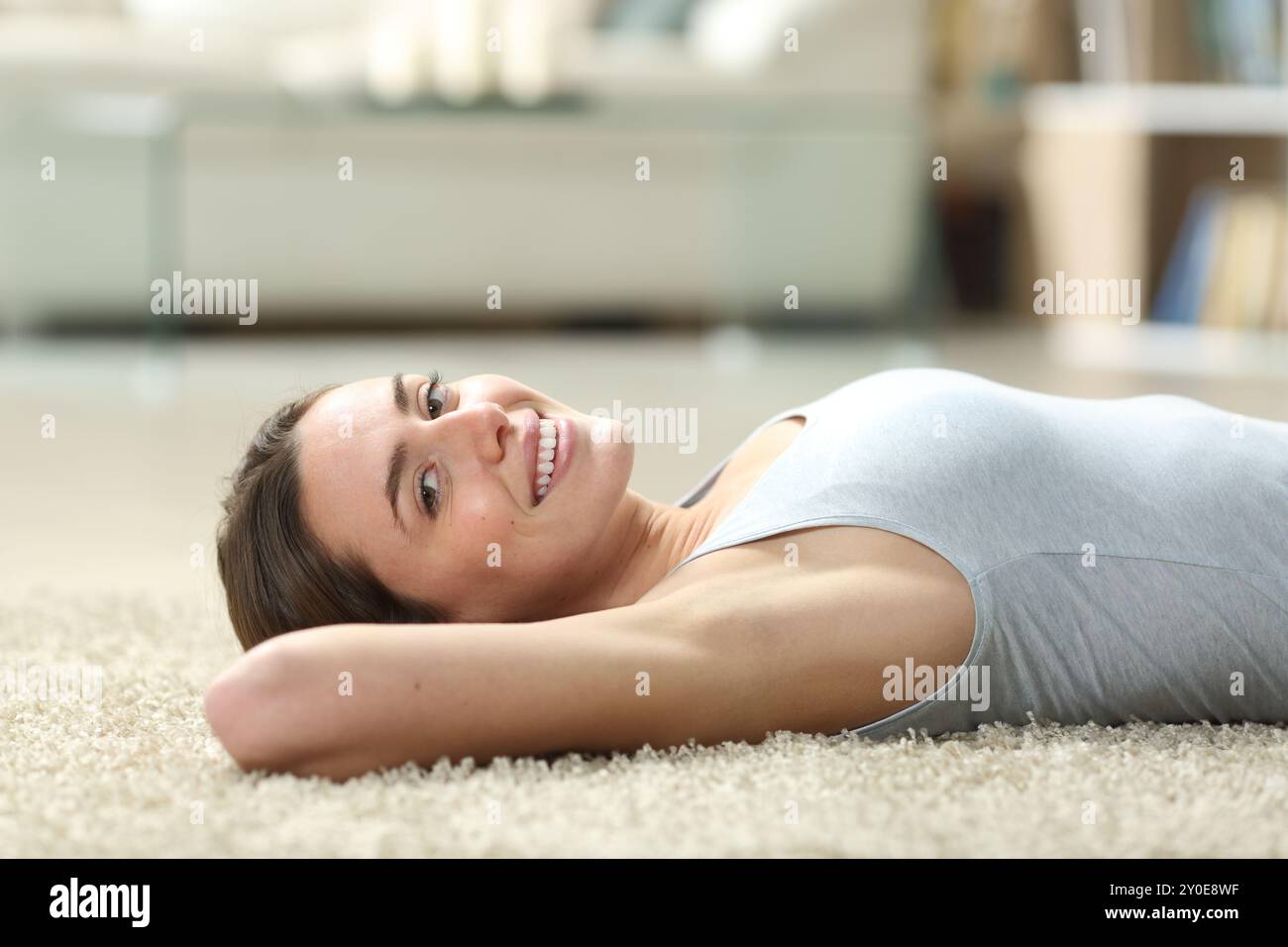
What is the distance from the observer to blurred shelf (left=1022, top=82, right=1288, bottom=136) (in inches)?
150

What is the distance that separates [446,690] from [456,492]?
0.59 feet

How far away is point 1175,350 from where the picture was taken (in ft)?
12.2

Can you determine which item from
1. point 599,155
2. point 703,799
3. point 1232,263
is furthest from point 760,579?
point 599,155

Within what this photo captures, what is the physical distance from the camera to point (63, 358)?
396cm

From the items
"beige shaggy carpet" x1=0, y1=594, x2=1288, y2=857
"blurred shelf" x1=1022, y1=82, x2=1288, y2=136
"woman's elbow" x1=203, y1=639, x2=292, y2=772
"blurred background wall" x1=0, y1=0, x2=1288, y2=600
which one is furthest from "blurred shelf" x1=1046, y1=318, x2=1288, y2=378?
"woman's elbow" x1=203, y1=639, x2=292, y2=772

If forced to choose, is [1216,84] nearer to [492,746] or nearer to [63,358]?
[63,358]

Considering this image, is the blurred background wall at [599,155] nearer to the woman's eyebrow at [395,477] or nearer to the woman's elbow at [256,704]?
the woman's eyebrow at [395,477]

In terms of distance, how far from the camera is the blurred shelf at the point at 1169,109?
3.80m

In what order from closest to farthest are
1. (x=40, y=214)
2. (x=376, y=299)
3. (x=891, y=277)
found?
(x=891, y=277) → (x=40, y=214) → (x=376, y=299)

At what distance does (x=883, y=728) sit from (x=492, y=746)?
0.87ft
